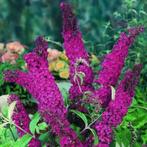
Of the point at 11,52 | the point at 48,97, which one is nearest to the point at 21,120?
the point at 48,97

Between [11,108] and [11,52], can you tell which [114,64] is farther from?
[11,52]

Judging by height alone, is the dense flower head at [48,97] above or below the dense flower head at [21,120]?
above

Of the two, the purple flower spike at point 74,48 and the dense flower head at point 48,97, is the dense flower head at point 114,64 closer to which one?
the purple flower spike at point 74,48

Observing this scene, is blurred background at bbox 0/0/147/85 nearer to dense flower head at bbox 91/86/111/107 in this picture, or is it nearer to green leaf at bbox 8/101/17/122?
dense flower head at bbox 91/86/111/107

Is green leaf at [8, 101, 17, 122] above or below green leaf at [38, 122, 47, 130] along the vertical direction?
above

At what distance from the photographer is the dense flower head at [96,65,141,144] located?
2369mm

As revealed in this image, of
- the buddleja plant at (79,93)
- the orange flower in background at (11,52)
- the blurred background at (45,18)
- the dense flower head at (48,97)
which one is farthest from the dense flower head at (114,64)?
the blurred background at (45,18)

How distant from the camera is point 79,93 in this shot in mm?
2639

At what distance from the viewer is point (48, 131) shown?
2617mm

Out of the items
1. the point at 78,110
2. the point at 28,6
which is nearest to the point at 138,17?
the point at 28,6

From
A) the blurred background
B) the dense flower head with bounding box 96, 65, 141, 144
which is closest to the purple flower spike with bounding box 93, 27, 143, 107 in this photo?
the dense flower head with bounding box 96, 65, 141, 144

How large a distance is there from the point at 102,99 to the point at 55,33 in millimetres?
4593

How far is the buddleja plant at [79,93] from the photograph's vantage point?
7.82ft

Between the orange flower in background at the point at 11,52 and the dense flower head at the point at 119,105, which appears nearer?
the dense flower head at the point at 119,105
